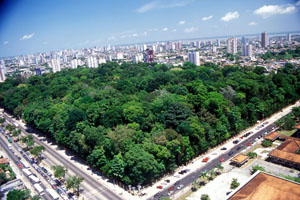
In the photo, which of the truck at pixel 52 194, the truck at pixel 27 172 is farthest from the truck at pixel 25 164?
the truck at pixel 52 194

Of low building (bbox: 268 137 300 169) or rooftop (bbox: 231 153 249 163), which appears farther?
rooftop (bbox: 231 153 249 163)

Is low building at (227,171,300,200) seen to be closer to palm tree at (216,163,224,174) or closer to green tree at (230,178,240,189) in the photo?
green tree at (230,178,240,189)

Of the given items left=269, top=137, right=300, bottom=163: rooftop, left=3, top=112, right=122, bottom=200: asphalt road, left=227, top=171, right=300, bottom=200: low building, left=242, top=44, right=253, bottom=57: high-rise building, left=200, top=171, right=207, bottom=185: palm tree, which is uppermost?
left=242, top=44, right=253, bottom=57: high-rise building

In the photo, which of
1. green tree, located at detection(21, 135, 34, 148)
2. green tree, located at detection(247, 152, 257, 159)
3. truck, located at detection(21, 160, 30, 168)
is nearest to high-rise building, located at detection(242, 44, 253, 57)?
green tree, located at detection(247, 152, 257, 159)

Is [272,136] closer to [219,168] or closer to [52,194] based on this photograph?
[219,168]

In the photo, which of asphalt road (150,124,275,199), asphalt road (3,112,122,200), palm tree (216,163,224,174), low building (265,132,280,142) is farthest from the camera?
low building (265,132,280,142)

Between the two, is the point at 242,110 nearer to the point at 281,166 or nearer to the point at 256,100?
the point at 256,100

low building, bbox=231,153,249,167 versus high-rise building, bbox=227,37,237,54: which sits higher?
high-rise building, bbox=227,37,237,54

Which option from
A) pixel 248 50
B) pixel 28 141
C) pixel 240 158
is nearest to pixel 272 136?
pixel 240 158
